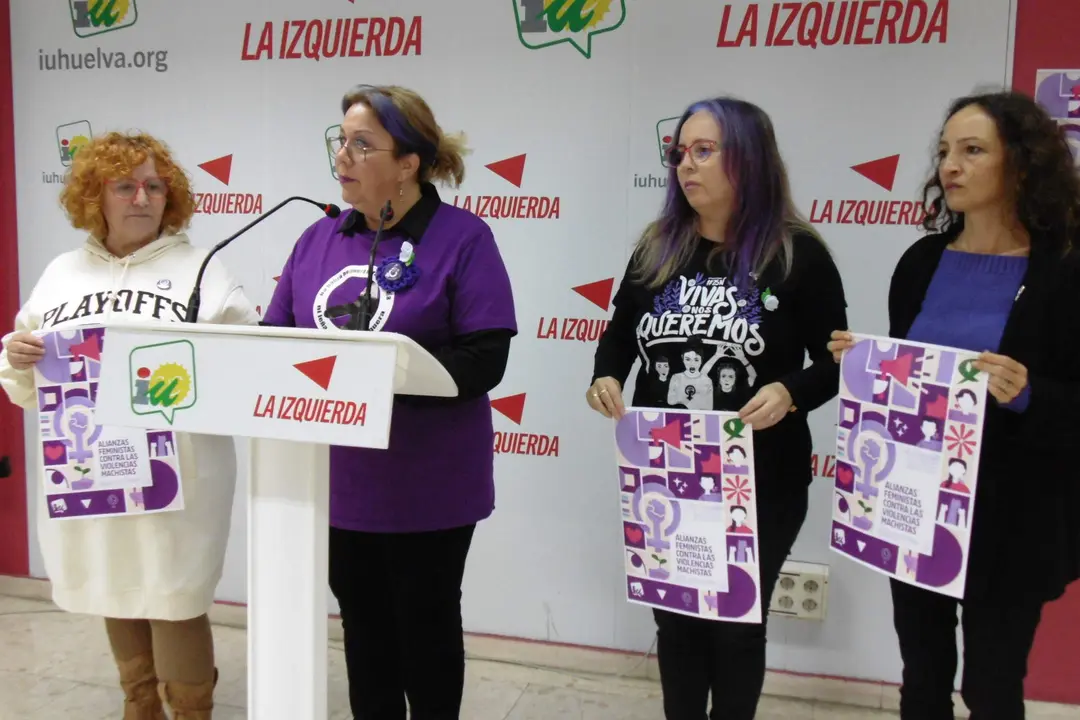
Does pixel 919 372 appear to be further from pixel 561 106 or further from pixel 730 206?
pixel 561 106

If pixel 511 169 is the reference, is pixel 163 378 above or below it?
below

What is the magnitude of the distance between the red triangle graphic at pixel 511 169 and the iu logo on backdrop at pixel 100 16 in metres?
1.39

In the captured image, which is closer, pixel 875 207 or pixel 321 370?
pixel 321 370

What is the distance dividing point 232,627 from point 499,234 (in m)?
1.67

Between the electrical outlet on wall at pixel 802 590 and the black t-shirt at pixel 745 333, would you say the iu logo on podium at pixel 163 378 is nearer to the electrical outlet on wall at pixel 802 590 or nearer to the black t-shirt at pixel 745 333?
the black t-shirt at pixel 745 333

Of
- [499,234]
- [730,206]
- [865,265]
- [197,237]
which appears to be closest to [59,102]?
[197,237]

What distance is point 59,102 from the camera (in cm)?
305

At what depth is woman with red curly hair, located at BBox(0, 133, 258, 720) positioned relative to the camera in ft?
6.36

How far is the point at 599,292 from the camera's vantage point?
261cm

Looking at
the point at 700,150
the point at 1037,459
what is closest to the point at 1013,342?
the point at 1037,459

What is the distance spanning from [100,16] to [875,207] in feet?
8.62

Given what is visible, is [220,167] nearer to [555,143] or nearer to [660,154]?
[555,143]

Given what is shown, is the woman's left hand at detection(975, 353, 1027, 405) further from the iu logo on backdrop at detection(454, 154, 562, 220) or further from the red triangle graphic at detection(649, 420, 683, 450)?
the iu logo on backdrop at detection(454, 154, 562, 220)

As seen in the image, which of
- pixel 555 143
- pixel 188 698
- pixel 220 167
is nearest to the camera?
pixel 188 698
